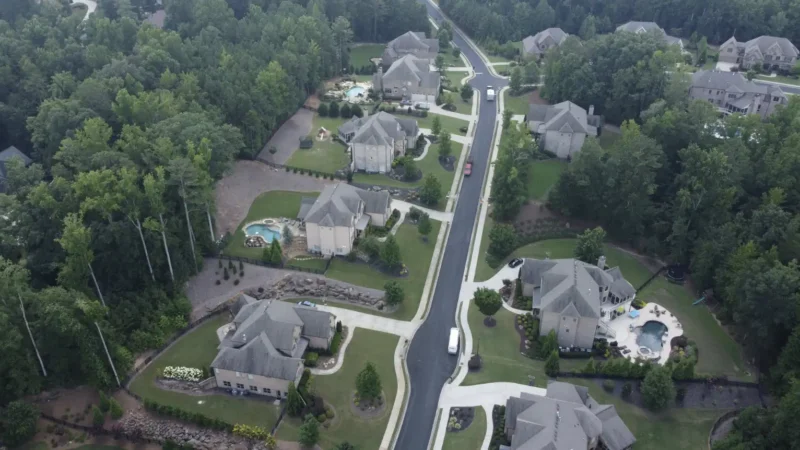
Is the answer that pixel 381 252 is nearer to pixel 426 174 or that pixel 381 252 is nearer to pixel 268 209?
pixel 268 209

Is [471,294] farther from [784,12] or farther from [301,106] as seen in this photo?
[784,12]

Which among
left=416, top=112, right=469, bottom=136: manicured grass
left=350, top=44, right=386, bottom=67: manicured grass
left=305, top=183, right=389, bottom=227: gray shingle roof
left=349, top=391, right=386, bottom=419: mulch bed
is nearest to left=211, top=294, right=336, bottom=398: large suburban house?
left=349, top=391, right=386, bottom=419: mulch bed

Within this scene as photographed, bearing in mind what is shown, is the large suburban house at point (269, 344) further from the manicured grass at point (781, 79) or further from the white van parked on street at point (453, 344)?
the manicured grass at point (781, 79)

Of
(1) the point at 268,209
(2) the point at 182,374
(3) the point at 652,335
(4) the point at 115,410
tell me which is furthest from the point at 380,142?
(4) the point at 115,410

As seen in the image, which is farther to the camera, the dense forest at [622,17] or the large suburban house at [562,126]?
the dense forest at [622,17]

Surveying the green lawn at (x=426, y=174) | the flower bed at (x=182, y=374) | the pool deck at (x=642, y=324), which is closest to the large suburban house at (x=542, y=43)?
the green lawn at (x=426, y=174)

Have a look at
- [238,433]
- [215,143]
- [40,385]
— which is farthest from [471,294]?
[40,385]
